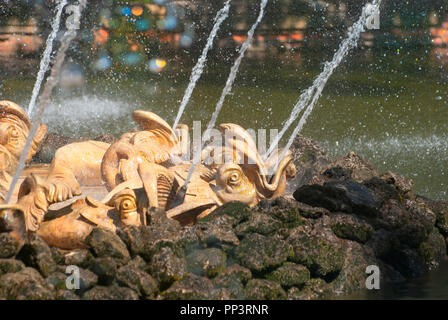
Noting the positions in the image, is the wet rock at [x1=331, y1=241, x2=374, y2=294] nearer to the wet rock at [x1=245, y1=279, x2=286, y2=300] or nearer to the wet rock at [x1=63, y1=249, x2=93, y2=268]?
the wet rock at [x1=245, y1=279, x2=286, y2=300]

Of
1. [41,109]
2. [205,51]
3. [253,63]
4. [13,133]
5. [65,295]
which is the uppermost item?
[205,51]

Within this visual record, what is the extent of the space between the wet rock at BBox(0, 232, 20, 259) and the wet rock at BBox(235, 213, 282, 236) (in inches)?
52.4

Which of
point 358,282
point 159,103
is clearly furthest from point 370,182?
point 159,103

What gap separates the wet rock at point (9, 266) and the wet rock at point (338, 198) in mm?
2121

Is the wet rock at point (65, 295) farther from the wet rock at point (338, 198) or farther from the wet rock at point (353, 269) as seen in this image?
the wet rock at point (338, 198)

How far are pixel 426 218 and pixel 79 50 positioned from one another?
7.07 meters

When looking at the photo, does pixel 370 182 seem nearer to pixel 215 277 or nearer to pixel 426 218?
pixel 426 218

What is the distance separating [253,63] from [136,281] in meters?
7.59

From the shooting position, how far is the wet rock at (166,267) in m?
4.06


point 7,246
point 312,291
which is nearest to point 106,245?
point 7,246

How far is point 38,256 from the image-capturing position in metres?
4.04

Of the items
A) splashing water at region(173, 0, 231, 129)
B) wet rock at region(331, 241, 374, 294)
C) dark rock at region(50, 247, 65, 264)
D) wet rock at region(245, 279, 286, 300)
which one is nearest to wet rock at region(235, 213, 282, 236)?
wet rock at region(245, 279, 286, 300)

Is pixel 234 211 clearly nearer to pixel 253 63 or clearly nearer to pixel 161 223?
pixel 161 223

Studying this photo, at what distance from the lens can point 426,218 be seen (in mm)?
5535
